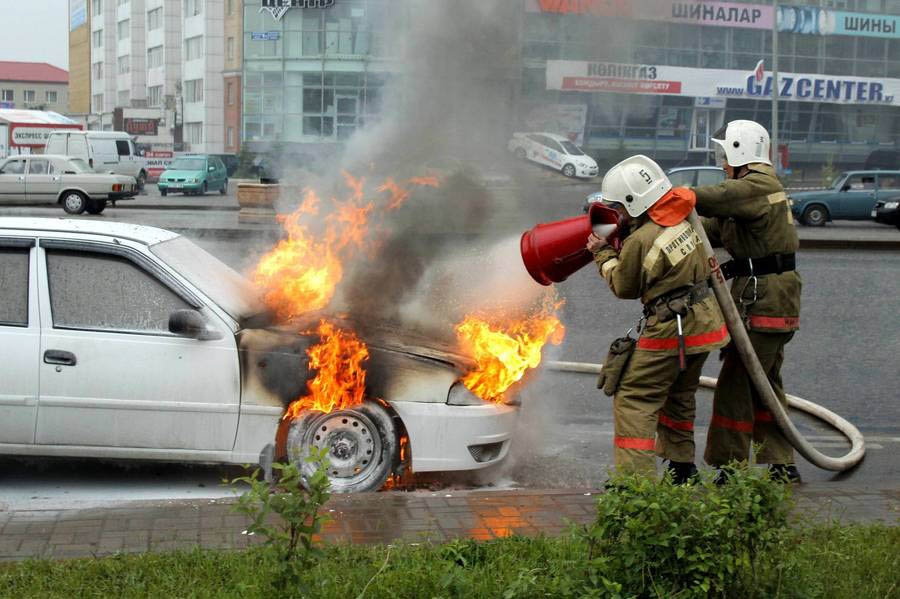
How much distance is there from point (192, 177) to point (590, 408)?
32.2 m

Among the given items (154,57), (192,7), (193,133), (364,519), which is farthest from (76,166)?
(154,57)

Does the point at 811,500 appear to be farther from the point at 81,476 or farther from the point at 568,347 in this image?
the point at 568,347

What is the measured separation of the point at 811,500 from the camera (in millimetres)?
5254

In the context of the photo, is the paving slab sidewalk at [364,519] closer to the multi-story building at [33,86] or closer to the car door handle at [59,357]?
the car door handle at [59,357]

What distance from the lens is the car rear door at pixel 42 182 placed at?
92.6 feet

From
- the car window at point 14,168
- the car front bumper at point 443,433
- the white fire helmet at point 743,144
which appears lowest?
the car front bumper at point 443,433

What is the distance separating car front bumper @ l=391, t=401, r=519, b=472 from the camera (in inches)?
217

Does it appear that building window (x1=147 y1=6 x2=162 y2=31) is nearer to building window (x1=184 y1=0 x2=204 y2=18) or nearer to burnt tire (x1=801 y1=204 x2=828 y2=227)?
building window (x1=184 y1=0 x2=204 y2=18)

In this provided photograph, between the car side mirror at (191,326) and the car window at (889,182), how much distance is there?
25882mm

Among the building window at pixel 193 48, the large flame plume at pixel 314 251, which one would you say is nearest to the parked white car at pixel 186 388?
the large flame plume at pixel 314 251

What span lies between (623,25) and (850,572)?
13.5 ft

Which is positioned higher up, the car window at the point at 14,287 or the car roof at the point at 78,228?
the car roof at the point at 78,228

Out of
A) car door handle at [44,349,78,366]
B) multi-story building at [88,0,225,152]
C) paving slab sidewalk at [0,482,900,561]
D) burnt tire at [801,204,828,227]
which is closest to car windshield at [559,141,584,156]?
paving slab sidewalk at [0,482,900,561]

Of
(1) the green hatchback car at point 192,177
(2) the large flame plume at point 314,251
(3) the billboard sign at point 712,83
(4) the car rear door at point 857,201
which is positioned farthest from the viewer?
(1) the green hatchback car at point 192,177
